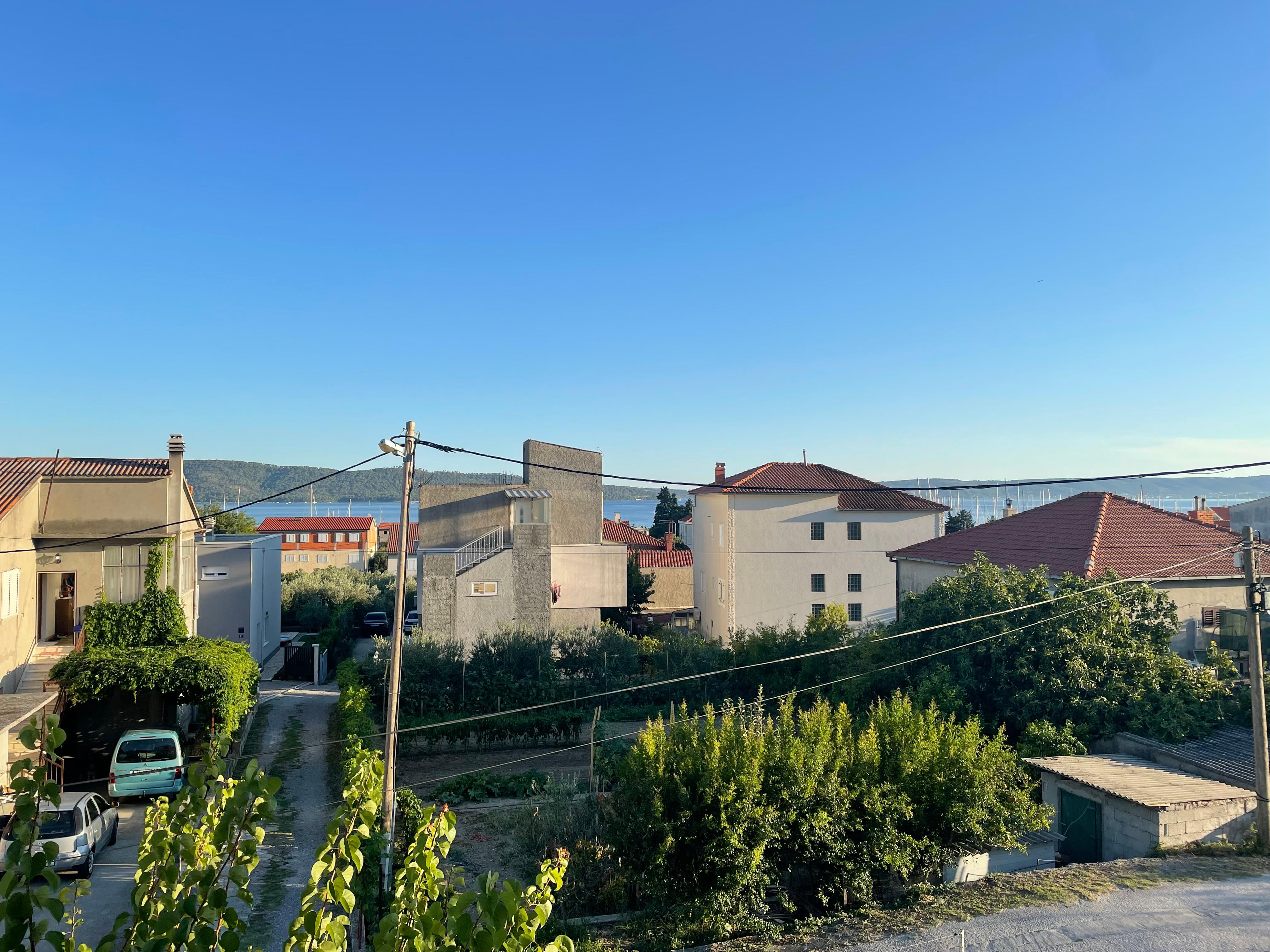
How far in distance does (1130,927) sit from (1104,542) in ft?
51.8

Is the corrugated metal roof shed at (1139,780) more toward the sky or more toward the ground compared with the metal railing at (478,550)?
more toward the ground

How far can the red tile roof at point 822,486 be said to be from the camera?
4038 cm

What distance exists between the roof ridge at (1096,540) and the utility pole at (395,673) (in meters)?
17.3

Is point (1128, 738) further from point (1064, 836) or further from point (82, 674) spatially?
point (82, 674)

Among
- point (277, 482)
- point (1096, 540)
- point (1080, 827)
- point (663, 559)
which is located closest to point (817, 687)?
point (1080, 827)

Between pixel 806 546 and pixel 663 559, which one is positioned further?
pixel 663 559

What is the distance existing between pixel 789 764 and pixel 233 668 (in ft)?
47.3

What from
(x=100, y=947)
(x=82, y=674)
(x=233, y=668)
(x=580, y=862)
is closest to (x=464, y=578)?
(x=233, y=668)

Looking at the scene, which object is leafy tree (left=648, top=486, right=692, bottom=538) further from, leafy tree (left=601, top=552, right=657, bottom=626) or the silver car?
the silver car

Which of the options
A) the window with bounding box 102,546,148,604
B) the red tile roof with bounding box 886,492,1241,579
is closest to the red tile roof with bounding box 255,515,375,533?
the window with bounding box 102,546,148,604

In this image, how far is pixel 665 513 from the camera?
72188 millimetres

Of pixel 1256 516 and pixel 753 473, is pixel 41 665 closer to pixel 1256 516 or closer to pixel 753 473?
pixel 753 473

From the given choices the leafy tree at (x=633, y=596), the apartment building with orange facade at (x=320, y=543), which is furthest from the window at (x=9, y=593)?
the apartment building with orange facade at (x=320, y=543)

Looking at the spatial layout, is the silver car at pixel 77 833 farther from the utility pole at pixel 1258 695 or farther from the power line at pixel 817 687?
the utility pole at pixel 1258 695
